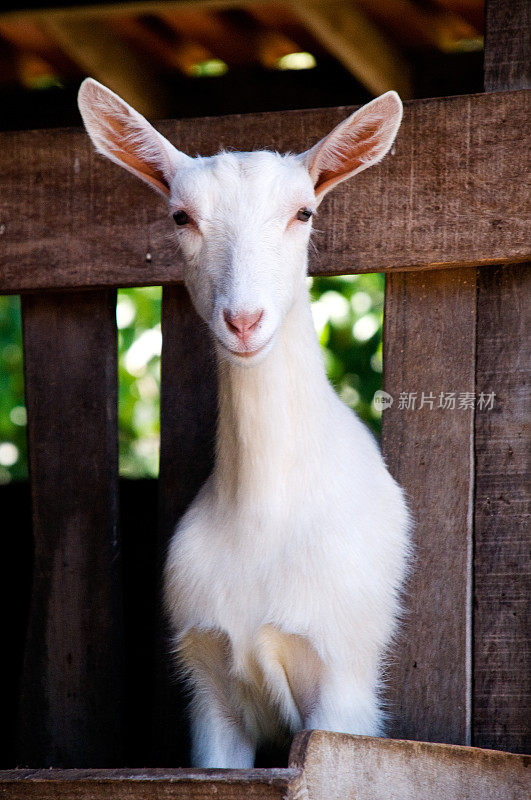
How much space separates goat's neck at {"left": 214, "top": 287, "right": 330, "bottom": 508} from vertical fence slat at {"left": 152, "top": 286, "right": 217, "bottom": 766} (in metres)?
0.55

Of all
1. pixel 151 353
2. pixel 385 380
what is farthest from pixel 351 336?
pixel 385 380

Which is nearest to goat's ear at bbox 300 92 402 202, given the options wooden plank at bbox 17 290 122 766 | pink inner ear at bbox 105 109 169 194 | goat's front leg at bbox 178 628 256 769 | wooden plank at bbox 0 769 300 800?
pink inner ear at bbox 105 109 169 194

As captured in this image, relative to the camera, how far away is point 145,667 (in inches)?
198

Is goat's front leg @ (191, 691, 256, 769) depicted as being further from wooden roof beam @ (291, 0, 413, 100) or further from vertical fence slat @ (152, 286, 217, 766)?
wooden roof beam @ (291, 0, 413, 100)

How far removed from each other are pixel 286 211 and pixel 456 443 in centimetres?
97

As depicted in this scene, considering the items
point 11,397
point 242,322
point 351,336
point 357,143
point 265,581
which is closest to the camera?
point 242,322

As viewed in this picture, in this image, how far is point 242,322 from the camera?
292cm

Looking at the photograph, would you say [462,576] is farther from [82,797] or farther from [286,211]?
[82,797]

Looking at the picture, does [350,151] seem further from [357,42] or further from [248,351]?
[357,42]

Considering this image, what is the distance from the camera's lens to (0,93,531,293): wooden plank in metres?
3.55

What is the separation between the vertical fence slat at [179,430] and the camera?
3.91 metres

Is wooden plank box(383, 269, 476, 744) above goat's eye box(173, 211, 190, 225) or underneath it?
underneath

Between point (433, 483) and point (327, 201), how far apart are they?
99cm

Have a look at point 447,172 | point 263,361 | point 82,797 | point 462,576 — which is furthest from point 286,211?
point 82,797
